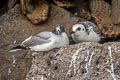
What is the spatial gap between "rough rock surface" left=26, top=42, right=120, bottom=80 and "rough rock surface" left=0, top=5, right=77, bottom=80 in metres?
0.87

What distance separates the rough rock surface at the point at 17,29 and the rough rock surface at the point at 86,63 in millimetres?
871

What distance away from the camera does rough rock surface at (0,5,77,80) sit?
6148mm

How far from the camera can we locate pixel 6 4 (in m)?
7.30

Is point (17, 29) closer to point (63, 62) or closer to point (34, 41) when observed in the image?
point (34, 41)

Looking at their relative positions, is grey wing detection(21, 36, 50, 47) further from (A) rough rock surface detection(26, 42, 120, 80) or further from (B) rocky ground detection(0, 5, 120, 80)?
(A) rough rock surface detection(26, 42, 120, 80)

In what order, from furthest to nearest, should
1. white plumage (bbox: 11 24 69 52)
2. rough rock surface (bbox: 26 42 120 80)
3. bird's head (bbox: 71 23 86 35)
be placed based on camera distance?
bird's head (bbox: 71 23 86 35), white plumage (bbox: 11 24 69 52), rough rock surface (bbox: 26 42 120 80)

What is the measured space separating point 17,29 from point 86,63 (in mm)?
1960

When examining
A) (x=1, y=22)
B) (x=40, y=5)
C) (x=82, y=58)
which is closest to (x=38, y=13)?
(x=40, y=5)

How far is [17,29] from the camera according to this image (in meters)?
6.81

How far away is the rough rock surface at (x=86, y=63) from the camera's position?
5.15m

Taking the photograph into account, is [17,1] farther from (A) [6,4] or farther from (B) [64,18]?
(B) [64,18]

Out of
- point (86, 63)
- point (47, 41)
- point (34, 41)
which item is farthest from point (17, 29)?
point (86, 63)

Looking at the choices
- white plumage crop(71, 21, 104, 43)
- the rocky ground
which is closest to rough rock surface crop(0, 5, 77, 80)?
the rocky ground

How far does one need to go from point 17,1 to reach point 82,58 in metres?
2.21
